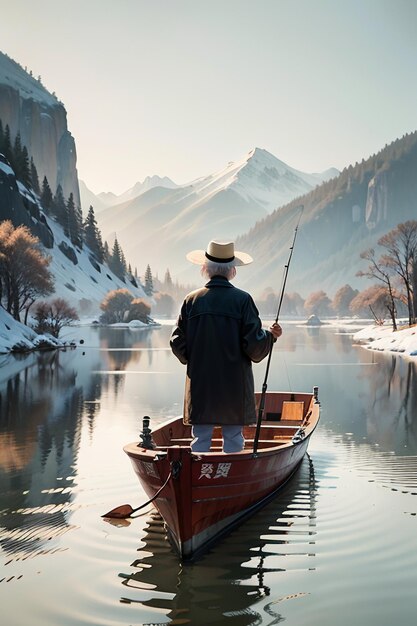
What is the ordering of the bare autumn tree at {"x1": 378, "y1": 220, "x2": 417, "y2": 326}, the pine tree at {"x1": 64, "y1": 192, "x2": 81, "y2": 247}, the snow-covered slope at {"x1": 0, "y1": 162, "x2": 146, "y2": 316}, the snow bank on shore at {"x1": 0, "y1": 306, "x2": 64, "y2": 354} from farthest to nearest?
1. the pine tree at {"x1": 64, "y1": 192, "x2": 81, "y2": 247}
2. the snow-covered slope at {"x1": 0, "y1": 162, "x2": 146, "y2": 316}
3. the bare autumn tree at {"x1": 378, "y1": 220, "x2": 417, "y2": 326}
4. the snow bank on shore at {"x1": 0, "y1": 306, "x2": 64, "y2": 354}

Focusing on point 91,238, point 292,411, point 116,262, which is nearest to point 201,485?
point 292,411

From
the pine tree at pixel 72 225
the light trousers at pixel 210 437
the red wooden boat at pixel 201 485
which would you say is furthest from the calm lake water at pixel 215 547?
the pine tree at pixel 72 225

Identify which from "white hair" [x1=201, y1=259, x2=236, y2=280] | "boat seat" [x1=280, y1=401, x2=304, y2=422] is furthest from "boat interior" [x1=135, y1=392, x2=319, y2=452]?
"white hair" [x1=201, y1=259, x2=236, y2=280]

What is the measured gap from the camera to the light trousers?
1073cm

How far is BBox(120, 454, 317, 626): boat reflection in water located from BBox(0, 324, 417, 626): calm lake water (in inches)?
0.9

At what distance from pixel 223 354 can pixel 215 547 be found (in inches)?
104

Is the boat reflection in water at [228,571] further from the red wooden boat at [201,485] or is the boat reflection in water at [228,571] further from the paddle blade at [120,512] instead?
the paddle blade at [120,512]

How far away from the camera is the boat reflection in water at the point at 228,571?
824 cm

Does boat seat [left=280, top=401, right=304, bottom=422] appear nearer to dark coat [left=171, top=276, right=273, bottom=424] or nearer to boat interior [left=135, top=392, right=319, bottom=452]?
boat interior [left=135, top=392, right=319, bottom=452]

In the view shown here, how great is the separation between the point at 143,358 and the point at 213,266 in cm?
4375

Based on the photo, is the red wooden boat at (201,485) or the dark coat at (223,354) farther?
the dark coat at (223,354)

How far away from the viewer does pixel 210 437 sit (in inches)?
428

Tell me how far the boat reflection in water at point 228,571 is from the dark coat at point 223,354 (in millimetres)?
1764

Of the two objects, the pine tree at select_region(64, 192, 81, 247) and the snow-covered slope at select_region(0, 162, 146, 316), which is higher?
the pine tree at select_region(64, 192, 81, 247)
